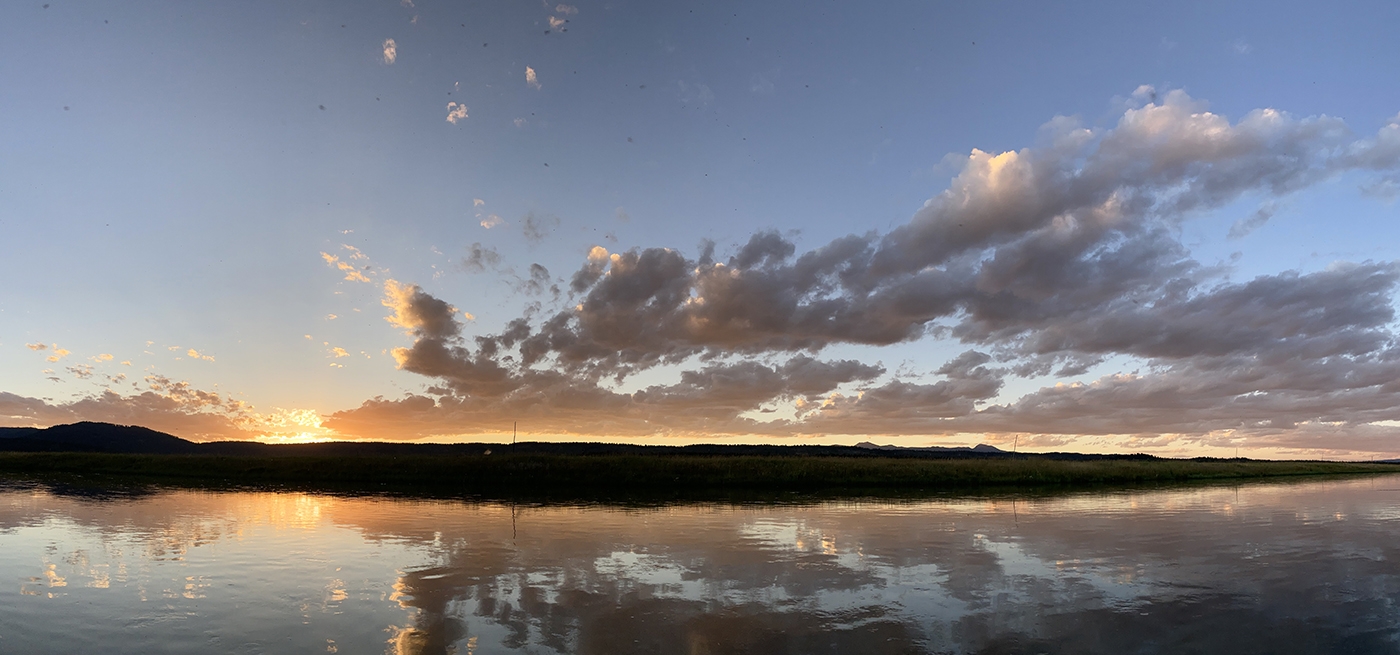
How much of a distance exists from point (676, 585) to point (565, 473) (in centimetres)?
4300

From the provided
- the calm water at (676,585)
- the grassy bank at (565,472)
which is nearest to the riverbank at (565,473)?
the grassy bank at (565,472)

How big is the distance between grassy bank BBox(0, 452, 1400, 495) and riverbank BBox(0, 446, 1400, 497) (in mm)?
86

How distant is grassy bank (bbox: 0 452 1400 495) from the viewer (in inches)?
2164

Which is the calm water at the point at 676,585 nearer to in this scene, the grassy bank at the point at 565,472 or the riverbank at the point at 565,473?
the riverbank at the point at 565,473

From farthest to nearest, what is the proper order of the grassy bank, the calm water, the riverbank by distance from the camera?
the grassy bank, the riverbank, the calm water

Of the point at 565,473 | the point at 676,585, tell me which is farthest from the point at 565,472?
the point at 676,585

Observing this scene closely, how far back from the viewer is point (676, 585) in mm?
16828

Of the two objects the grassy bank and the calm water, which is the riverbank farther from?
the calm water

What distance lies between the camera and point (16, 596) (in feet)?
47.9

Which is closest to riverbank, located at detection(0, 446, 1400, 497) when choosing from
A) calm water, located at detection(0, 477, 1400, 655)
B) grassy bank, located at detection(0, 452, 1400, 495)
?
grassy bank, located at detection(0, 452, 1400, 495)

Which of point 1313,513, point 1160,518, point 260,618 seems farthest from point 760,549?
point 1313,513

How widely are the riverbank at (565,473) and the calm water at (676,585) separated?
76.4 feet

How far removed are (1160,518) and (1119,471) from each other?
150ft

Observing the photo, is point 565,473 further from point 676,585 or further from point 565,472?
point 676,585
